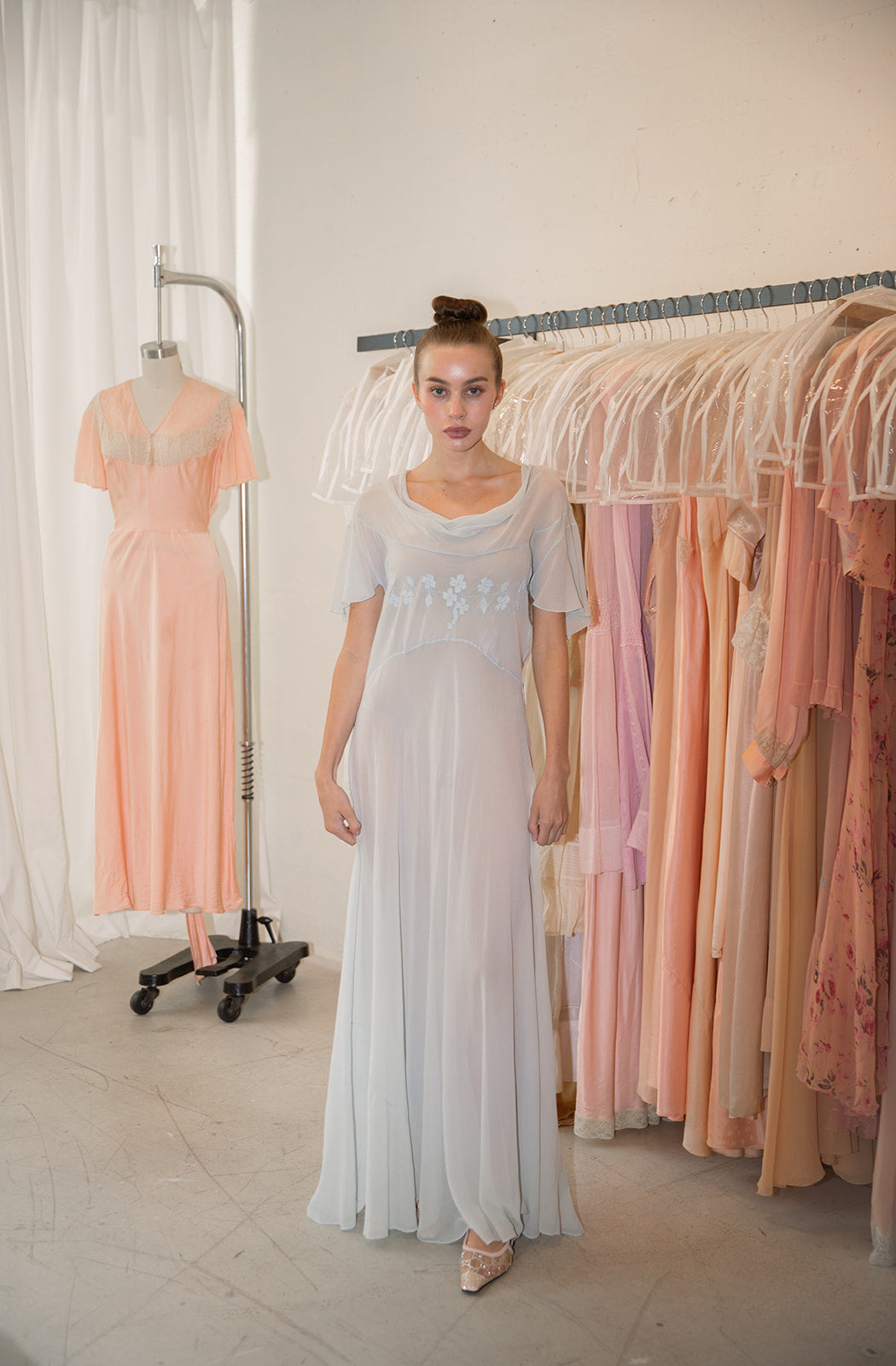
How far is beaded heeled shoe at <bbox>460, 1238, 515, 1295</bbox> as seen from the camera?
2.04 meters

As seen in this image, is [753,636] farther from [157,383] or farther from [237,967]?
[237,967]

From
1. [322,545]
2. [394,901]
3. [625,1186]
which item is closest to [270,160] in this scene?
[322,545]

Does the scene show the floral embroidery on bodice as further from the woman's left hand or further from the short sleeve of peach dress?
the short sleeve of peach dress

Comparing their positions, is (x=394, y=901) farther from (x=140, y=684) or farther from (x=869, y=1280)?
(x=140, y=684)

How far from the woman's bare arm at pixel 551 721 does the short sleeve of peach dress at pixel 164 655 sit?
1.45m

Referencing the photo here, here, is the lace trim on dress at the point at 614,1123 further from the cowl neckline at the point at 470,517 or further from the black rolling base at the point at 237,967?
the cowl neckline at the point at 470,517

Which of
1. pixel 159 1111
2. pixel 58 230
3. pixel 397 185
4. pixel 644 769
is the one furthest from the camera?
pixel 58 230

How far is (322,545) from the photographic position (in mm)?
3852

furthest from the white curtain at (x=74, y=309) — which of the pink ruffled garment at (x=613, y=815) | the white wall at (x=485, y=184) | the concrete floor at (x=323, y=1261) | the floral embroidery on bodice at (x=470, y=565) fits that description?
the floral embroidery on bodice at (x=470, y=565)

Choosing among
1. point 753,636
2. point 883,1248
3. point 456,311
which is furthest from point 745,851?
point 456,311

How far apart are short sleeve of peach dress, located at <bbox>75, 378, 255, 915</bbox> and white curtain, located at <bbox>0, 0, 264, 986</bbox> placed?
491 mm

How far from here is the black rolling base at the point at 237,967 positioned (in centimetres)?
332

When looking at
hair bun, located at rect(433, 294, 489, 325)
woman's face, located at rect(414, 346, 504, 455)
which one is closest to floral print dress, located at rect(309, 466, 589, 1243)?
woman's face, located at rect(414, 346, 504, 455)

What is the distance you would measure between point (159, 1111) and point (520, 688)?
1403 mm
